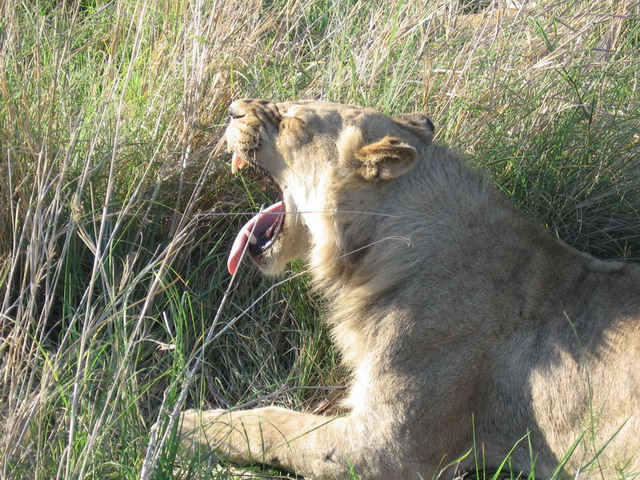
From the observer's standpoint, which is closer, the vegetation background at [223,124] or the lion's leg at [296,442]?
the lion's leg at [296,442]

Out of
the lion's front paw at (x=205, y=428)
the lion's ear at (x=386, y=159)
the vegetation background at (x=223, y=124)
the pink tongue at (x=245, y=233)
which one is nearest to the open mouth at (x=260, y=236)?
the pink tongue at (x=245, y=233)

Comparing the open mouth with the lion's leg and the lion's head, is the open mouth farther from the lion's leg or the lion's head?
the lion's leg

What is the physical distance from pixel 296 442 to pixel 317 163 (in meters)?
1.02

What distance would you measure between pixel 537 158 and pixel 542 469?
67.0 inches

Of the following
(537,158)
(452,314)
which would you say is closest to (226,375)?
(452,314)

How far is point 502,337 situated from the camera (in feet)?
11.1

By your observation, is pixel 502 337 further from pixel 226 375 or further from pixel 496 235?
pixel 226 375

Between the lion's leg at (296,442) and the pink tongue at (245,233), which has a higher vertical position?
the pink tongue at (245,233)


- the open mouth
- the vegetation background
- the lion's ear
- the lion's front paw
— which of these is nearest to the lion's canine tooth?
the open mouth

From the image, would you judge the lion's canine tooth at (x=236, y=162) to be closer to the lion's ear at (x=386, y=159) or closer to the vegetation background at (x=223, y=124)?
the vegetation background at (x=223, y=124)

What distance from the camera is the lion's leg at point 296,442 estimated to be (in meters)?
3.30

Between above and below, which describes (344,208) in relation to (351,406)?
above

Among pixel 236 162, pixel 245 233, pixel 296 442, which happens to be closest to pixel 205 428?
pixel 296 442

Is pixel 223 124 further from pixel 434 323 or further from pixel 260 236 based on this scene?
pixel 434 323
